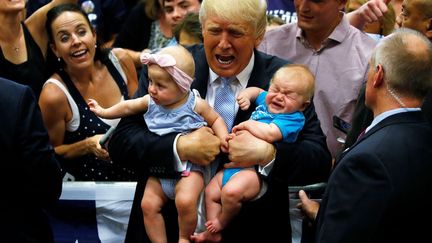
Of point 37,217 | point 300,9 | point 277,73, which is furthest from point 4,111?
point 300,9

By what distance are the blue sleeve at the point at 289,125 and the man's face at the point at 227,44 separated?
11.6 inches

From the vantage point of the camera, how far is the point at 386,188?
7.87 ft

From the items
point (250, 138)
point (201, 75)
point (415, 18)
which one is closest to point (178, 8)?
point (415, 18)

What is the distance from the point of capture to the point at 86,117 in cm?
406

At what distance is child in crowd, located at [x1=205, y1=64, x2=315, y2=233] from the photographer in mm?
2826

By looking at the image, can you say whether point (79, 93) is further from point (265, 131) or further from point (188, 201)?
point (265, 131)

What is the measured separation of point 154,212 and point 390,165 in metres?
1.03

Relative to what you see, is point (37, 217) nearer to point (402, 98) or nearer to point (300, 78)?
point (300, 78)

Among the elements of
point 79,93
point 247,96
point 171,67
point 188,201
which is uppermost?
point 171,67

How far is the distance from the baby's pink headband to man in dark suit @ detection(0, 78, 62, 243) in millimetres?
503

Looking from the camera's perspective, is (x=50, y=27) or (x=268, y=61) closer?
(x=268, y=61)

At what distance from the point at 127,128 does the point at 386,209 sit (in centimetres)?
113

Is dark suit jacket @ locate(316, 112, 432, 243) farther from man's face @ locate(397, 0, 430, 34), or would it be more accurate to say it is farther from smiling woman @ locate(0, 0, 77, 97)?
smiling woman @ locate(0, 0, 77, 97)

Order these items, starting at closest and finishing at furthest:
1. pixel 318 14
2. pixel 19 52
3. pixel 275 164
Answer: pixel 275 164, pixel 318 14, pixel 19 52
